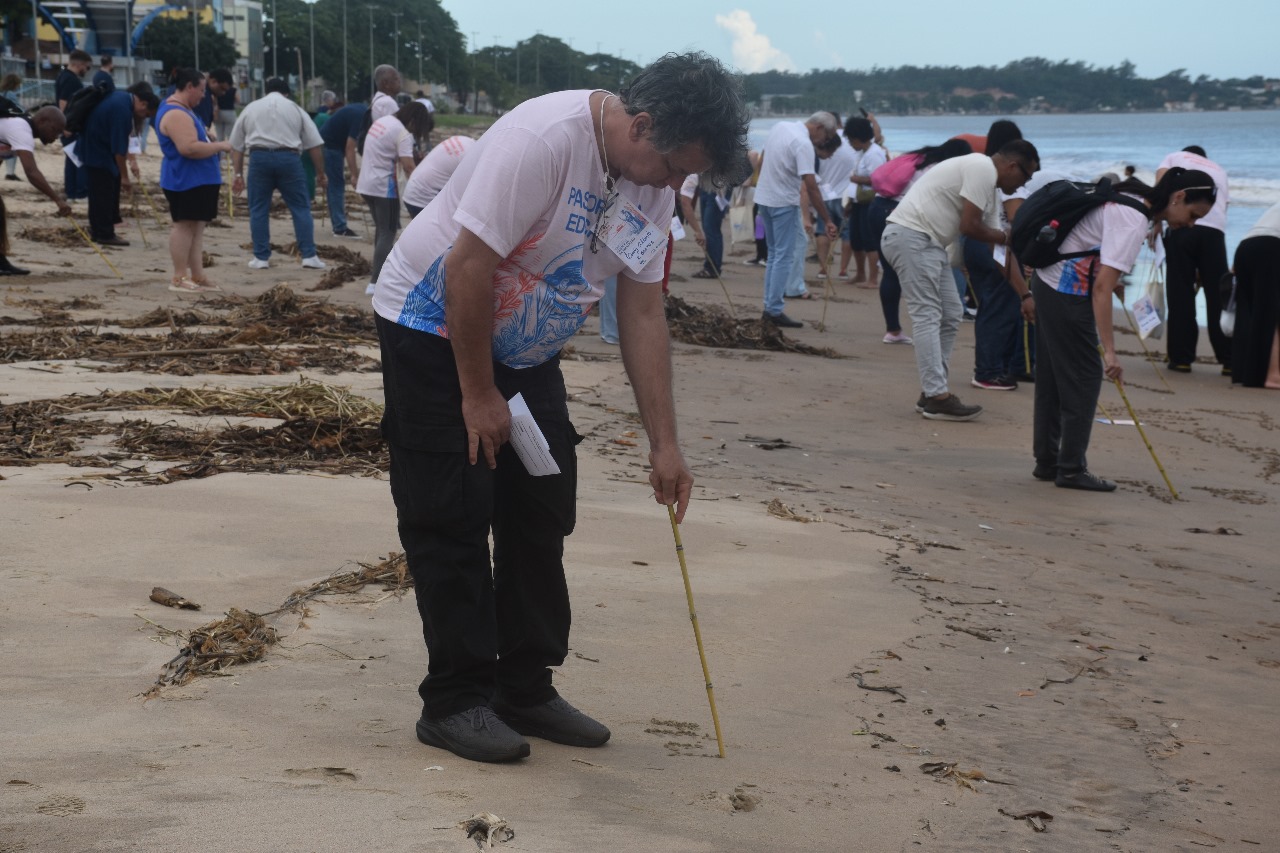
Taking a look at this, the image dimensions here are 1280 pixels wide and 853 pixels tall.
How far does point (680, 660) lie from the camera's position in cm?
367

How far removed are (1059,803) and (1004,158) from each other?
5193 mm

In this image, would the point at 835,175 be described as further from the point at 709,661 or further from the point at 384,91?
the point at 709,661

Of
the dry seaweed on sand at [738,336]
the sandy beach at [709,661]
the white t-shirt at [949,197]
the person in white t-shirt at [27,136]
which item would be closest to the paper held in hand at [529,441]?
the sandy beach at [709,661]

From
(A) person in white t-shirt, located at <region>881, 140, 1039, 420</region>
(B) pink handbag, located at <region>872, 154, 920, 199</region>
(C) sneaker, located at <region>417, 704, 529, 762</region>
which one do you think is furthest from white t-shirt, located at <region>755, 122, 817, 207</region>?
(C) sneaker, located at <region>417, 704, 529, 762</region>

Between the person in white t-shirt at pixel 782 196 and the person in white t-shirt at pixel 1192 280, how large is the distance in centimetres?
286

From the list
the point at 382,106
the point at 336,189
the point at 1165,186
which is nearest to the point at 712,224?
the point at 382,106

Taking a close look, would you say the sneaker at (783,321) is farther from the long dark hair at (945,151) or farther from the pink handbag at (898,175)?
the long dark hair at (945,151)

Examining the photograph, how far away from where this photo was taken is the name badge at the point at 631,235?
275 centimetres

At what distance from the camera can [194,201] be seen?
10.2 meters

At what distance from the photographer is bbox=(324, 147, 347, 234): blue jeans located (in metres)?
16.3

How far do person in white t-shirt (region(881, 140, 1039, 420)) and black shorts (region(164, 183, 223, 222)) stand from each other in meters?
5.26

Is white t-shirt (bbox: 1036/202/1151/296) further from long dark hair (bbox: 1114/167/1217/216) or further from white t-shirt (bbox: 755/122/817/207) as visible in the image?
white t-shirt (bbox: 755/122/817/207)

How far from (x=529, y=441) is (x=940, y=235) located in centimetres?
552

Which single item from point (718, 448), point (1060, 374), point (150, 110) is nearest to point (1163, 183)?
point (1060, 374)
